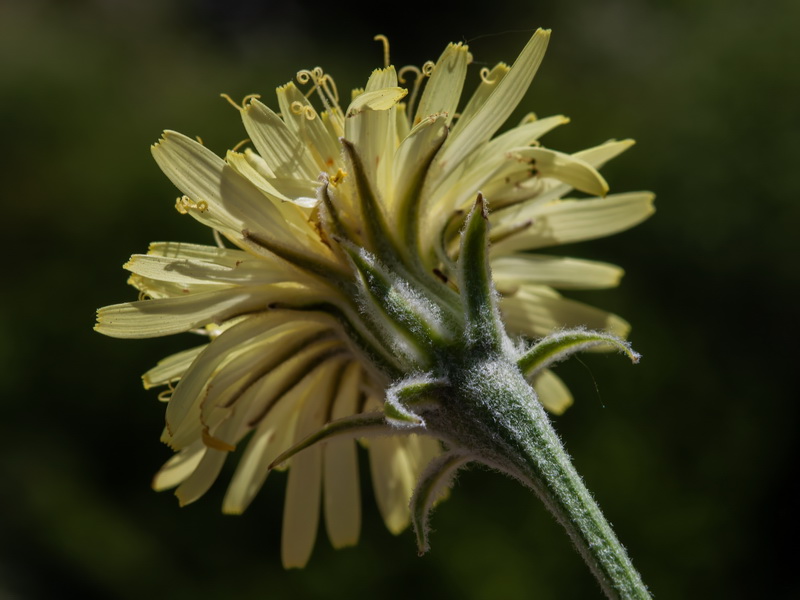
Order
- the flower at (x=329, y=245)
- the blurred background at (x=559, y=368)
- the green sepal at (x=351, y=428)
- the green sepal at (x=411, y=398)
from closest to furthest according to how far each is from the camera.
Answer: the green sepal at (x=411, y=398) → the green sepal at (x=351, y=428) → the flower at (x=329, y=245) → the blurred background at (x=559, y=368)

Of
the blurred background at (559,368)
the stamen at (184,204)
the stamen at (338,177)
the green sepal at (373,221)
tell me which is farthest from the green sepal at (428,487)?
the blurred background at (559,368)

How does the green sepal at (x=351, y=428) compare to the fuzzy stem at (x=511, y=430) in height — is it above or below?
above

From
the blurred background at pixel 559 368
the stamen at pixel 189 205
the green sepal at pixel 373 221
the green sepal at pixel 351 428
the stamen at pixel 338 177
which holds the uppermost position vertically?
the stamen at pixel 189 205

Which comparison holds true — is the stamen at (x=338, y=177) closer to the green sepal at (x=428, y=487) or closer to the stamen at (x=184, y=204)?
the stamen at (x=184, y=204)

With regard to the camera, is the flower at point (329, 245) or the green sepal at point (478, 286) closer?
the green sepal at point (478, 286)

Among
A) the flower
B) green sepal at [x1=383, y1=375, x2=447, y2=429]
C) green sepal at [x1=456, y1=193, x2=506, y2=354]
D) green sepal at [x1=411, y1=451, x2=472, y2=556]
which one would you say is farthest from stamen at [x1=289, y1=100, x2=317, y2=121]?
green sepal at [x1=411, y1=451, x2=472, y2=556]

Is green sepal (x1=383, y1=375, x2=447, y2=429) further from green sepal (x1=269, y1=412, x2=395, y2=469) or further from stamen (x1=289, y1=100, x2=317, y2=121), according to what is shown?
stamen (x1=289, y1=100, x2=317, y2=121)

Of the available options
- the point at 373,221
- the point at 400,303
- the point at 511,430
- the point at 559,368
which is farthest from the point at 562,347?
the point at 559,368

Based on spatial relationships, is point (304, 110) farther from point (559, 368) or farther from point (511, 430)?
point (559, 368)
